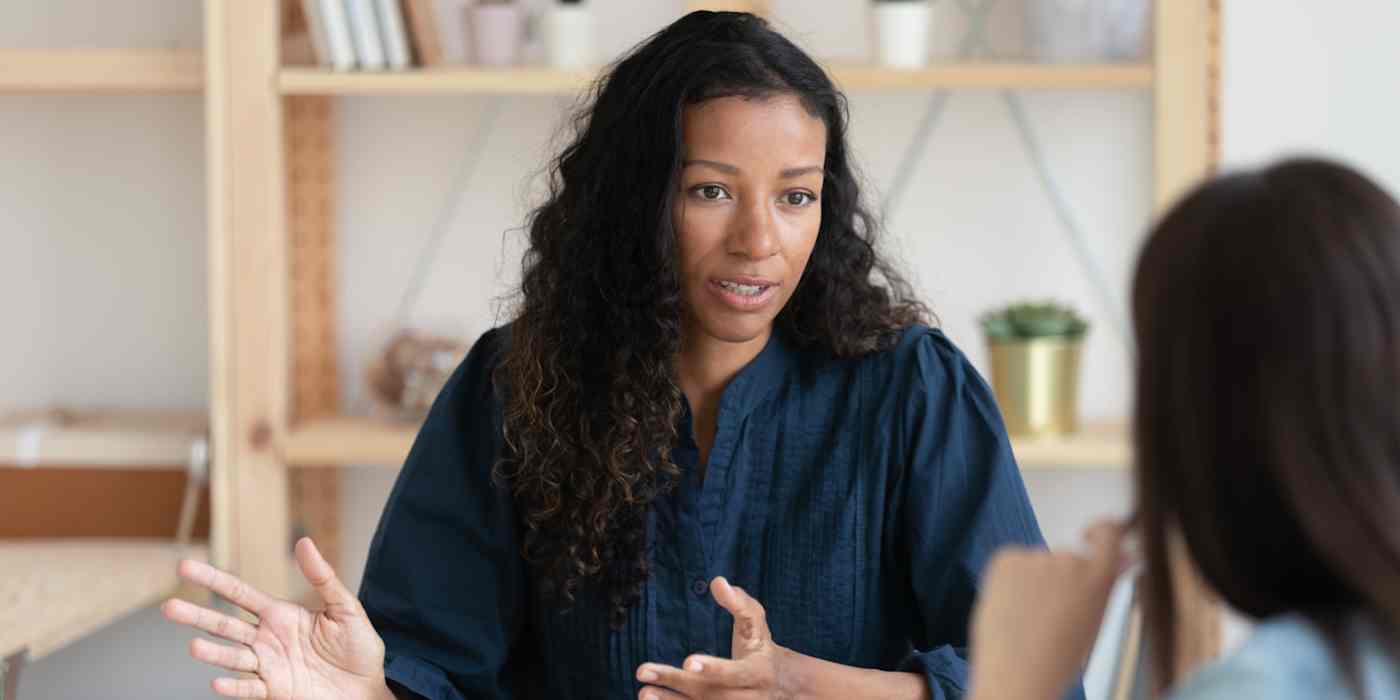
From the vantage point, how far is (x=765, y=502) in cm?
161

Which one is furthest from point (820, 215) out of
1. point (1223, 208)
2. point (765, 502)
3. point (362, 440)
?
point (362, 440)

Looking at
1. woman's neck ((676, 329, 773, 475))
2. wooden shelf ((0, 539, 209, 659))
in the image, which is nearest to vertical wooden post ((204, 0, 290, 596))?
wooden shelf ((0, 539, 209, 659))

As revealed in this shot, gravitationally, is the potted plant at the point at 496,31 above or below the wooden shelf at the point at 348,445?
above

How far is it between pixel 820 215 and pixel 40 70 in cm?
147

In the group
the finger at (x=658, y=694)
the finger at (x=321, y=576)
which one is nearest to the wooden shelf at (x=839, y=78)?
the finger at (x=321, y=576)

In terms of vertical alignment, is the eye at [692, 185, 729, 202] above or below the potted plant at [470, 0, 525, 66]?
below

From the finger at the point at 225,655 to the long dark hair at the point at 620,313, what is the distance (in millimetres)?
296

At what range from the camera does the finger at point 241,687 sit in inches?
55.5

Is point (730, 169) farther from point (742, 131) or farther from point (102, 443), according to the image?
point (102, 443)

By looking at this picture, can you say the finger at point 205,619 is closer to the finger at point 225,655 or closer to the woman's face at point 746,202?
the finger at point 225,655

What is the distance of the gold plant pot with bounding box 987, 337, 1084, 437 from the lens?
2.49 meters

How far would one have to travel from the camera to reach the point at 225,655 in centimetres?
142

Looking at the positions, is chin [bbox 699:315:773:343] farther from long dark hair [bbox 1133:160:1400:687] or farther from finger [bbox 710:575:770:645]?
long dark hair [bbox 1133:160:1400:687]

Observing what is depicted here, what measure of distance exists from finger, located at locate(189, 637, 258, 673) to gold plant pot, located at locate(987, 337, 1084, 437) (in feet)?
4.47
